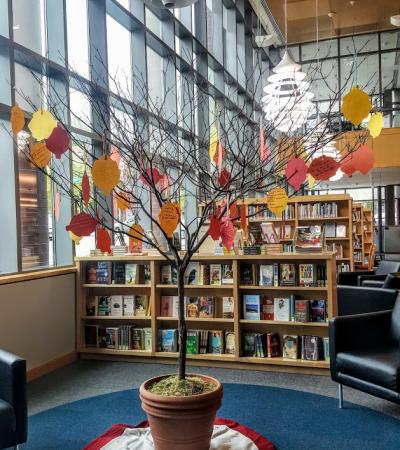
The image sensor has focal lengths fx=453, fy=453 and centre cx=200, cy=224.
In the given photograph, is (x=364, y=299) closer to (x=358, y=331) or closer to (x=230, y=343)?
(x=230, y=343)

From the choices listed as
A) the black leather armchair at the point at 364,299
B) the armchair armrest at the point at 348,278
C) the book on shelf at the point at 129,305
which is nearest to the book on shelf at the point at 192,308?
the book on shelf at the point at 129,305

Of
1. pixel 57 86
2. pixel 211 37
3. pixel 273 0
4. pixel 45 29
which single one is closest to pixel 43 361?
pixel 57 86

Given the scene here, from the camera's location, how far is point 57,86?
4.95 metres

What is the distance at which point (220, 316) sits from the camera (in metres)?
4.57

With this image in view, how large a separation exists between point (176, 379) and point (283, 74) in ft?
10.7

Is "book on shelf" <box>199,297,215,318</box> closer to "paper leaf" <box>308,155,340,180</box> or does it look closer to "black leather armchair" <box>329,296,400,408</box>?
"black leather armchair" <box>329,296,400,408</box>

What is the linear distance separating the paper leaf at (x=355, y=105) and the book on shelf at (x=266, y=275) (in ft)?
8.51

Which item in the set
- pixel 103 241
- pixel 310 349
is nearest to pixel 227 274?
pixel 310 349

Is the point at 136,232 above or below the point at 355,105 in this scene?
below

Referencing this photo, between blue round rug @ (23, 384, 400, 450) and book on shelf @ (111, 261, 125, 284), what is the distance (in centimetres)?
139

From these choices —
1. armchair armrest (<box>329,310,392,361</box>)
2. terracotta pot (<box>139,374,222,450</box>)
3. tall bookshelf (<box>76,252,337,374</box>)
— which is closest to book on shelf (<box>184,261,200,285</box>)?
tall bookshelf (<box>76,252,337,374</box>)

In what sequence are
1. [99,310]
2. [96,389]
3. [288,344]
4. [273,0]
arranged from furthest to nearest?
[273,0] → [99,310] → [288,344] → [96,389]

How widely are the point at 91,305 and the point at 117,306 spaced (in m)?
0.32

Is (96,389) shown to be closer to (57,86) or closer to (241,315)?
(241,315)
